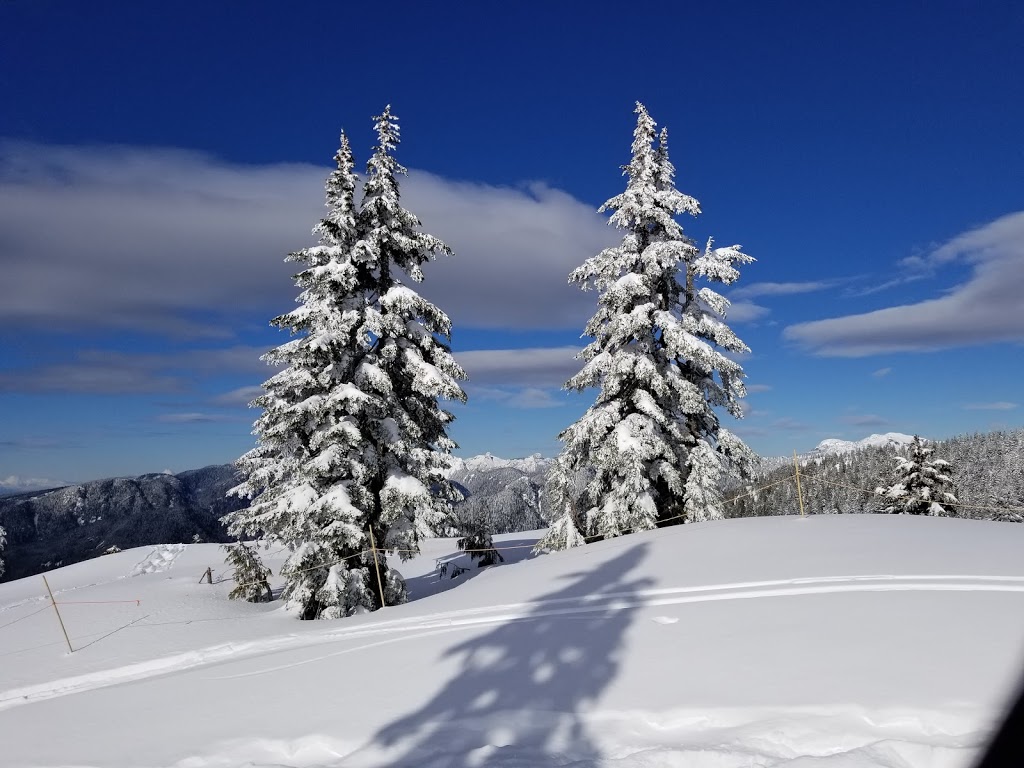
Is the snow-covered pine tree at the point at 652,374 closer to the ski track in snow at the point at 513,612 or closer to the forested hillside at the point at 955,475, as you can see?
the ski track in snow at the point at 513,612

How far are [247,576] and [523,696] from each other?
18.8 metres

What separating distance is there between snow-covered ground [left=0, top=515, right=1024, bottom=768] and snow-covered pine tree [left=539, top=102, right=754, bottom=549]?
142 inches

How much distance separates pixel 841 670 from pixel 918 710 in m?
0.80

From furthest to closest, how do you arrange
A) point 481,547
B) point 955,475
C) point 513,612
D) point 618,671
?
1. point 955,475
2. point 481,547
3. point 513,612
4. point 618,671

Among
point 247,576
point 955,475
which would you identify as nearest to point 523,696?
point 247,576

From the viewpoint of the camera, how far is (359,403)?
42.7ft

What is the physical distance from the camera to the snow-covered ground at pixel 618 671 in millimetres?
4449

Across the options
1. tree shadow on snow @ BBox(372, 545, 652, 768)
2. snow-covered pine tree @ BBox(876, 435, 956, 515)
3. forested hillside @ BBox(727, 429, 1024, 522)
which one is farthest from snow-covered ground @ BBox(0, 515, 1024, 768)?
forested hillside @ BBox(727, 429, 1024, 522)

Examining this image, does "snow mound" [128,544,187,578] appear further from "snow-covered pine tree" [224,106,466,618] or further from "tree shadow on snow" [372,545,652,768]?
"tree shadow on snow" [372,545,652,768]

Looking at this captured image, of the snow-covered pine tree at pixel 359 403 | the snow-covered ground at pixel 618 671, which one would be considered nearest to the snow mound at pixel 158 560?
the snow-covered pine tree at pixel 359 403

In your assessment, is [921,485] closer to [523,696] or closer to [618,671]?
[618,671]

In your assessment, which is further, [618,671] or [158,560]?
[158,560]

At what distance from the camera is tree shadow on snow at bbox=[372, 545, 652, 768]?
465cm

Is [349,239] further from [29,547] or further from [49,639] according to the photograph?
[29,547]
